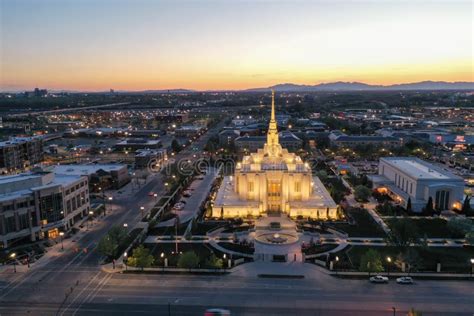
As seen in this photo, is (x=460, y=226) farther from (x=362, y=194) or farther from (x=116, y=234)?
(x=116, y=234)

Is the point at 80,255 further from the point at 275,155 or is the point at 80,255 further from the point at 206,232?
the point at 275,155

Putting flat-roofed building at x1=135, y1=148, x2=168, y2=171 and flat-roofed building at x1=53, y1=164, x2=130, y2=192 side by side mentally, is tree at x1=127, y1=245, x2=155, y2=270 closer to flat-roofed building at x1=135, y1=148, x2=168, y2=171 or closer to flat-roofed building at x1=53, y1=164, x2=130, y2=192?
flat-roofed building at x1=53, y1=164, x2=130, y2=192

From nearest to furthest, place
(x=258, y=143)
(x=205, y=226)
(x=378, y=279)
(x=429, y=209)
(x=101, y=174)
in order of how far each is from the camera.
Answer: (x=378, y=279) < (x=205, y=226) < (x=429, y=209) < (x=101, y=174) < (x=258, y=143)

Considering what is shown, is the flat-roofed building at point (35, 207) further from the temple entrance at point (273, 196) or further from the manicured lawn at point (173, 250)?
the temple entrance at point (273, 196)

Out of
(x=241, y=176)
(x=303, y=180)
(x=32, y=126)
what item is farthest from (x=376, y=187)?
(x=32, y=126)

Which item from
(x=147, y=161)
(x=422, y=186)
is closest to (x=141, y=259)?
(x=422, y=186)

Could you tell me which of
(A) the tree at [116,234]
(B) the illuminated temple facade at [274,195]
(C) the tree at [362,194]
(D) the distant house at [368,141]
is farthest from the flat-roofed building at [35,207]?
(D) the distant house at [368,141]
